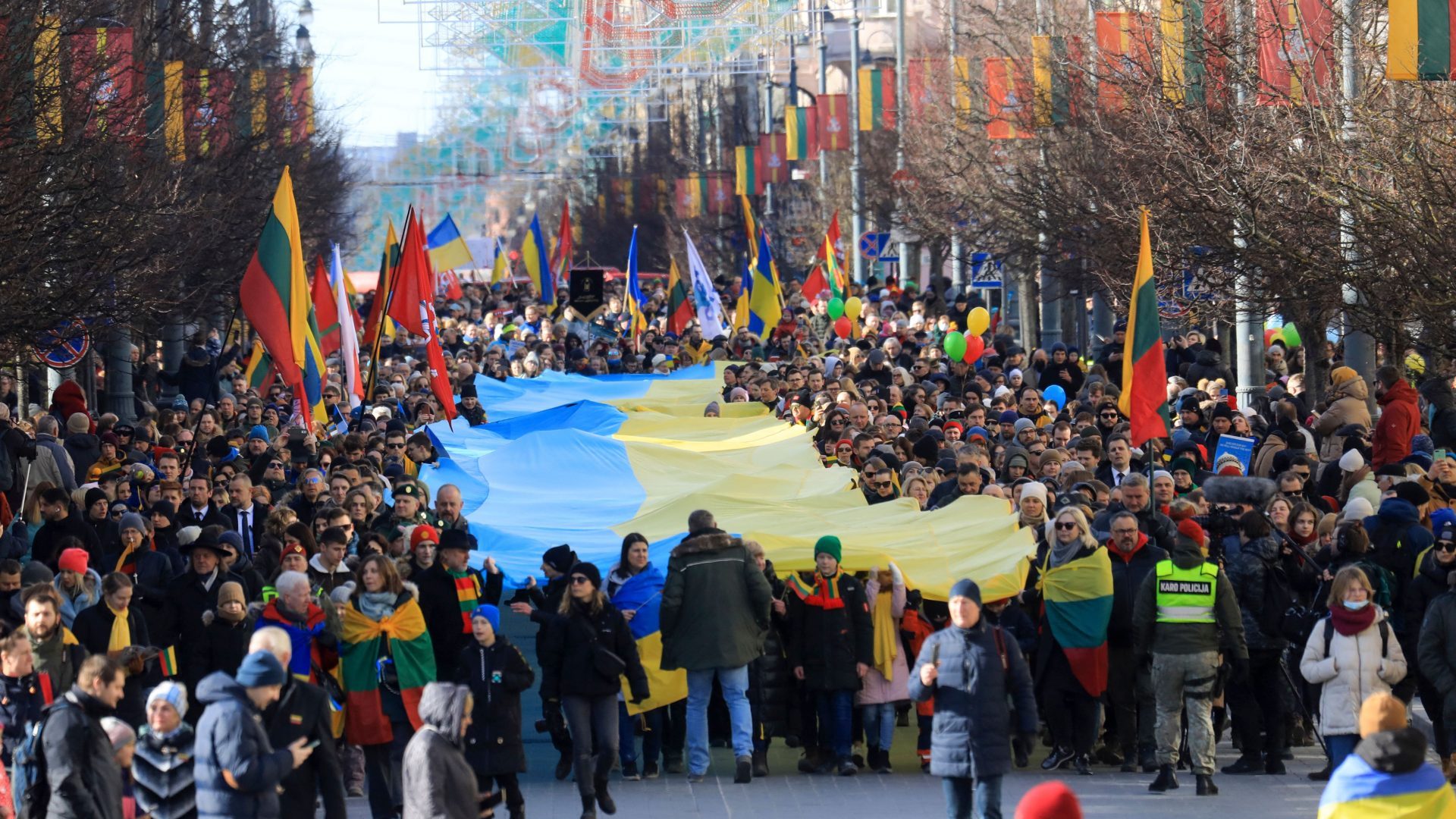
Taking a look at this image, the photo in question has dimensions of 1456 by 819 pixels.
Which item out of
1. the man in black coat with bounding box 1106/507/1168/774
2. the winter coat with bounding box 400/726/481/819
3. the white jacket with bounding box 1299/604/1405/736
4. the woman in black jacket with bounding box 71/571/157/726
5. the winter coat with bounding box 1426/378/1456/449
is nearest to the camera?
the winter coat with bounding box 400/726/481/819

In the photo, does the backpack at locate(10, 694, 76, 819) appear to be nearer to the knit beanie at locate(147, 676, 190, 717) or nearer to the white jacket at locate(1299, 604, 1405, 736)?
the knit beanie at locate(147, 676, 190, 717)

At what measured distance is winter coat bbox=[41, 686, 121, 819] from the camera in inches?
350

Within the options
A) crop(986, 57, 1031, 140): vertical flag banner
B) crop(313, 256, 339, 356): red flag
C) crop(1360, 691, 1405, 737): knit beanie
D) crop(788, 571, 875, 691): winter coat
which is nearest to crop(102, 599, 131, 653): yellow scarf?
crop(788, 571, 875, 691): winter coat

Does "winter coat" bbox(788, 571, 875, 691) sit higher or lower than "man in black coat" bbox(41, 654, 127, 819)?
lower

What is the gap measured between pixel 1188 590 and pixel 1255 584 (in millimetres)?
734

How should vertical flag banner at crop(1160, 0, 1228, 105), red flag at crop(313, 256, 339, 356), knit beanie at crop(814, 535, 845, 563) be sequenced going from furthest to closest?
red flag at crop(313, 256, 339, 356) → vertical flag banner at crop(1160, 0, 1228, 105) → knit beanie at crop(814, 535, 845, 563)

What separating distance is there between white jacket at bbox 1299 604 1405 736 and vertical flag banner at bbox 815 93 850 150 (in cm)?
3754

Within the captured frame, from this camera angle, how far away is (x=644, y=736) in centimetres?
1331

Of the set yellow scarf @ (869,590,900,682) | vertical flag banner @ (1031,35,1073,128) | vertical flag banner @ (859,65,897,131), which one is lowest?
yellow scarf @ (869,590,900,682)

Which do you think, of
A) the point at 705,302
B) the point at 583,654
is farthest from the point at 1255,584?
the point at 705,302

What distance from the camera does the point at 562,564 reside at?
1275cm

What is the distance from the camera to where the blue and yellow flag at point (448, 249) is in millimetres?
40812

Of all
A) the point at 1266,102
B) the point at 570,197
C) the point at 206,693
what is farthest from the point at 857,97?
the point at 570,197

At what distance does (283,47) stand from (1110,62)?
24.5 m
